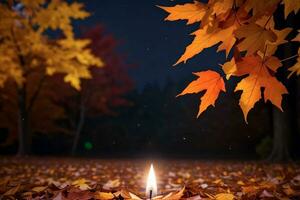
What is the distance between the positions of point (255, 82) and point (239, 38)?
331 millimetres

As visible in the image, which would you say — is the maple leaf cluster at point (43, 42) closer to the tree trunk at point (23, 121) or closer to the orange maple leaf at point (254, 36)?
the tree trunk at point (23, 121)

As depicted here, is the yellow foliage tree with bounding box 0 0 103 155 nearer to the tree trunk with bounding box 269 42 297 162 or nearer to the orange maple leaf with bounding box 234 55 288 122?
the tree trunk with bounding box 269 42 297 162

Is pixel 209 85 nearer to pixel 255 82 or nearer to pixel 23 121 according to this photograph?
pixel 255 82

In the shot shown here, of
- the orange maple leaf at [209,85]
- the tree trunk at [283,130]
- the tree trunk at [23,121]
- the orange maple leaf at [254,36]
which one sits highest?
the tree trunk at [23,121]

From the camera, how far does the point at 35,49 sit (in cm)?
1318

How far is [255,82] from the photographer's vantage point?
2.15m

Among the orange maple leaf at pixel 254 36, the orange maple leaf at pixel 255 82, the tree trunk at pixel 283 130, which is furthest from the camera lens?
the tree trunk at pixel 283 130

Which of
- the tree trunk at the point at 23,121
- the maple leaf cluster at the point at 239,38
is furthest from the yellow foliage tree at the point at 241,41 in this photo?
the tree trunk at the point at 23,121

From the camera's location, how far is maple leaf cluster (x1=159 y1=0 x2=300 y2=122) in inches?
76.3

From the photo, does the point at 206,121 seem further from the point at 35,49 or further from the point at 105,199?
the point at 105,199

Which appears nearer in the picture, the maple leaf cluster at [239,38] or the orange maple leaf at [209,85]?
the maple leaf cluster at [239,38]

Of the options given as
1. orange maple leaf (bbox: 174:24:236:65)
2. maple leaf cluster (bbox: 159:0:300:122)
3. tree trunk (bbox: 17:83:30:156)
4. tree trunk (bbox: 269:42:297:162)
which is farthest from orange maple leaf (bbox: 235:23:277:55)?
tree trunk (bbox: 17:83:30:156)

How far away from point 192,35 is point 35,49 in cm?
1177

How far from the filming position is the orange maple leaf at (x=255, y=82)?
7.06 ft
